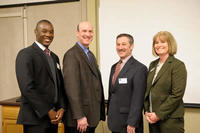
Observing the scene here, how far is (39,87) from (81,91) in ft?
1.19

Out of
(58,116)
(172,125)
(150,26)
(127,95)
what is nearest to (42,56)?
(58,116)

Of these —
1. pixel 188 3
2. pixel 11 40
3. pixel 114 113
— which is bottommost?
pixel 114 113

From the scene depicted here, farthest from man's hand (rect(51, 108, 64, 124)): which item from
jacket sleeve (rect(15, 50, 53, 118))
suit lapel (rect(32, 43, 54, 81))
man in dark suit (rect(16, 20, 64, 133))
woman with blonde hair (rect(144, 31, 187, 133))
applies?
woman with blonde hair (rect(144, 31, 187, 133))

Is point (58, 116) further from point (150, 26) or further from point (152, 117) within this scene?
point (150, 26)

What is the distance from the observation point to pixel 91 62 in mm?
1909

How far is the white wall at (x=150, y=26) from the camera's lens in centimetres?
257

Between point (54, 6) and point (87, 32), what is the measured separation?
1.58 metres

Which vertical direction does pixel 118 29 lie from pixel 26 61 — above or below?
above

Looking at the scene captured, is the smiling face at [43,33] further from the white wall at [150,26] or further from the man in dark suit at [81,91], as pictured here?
the white wall at [150,26]

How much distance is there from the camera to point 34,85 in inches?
65.7

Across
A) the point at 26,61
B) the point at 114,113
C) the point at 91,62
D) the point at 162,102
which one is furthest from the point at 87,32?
the point at 162,102

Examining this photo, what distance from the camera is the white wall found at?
8.43ft

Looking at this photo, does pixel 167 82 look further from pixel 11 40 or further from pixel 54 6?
pixel 11 40

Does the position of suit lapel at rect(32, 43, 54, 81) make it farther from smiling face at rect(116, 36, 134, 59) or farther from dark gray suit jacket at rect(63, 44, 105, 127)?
smiling face at rect(116, 36, 134, 59)
